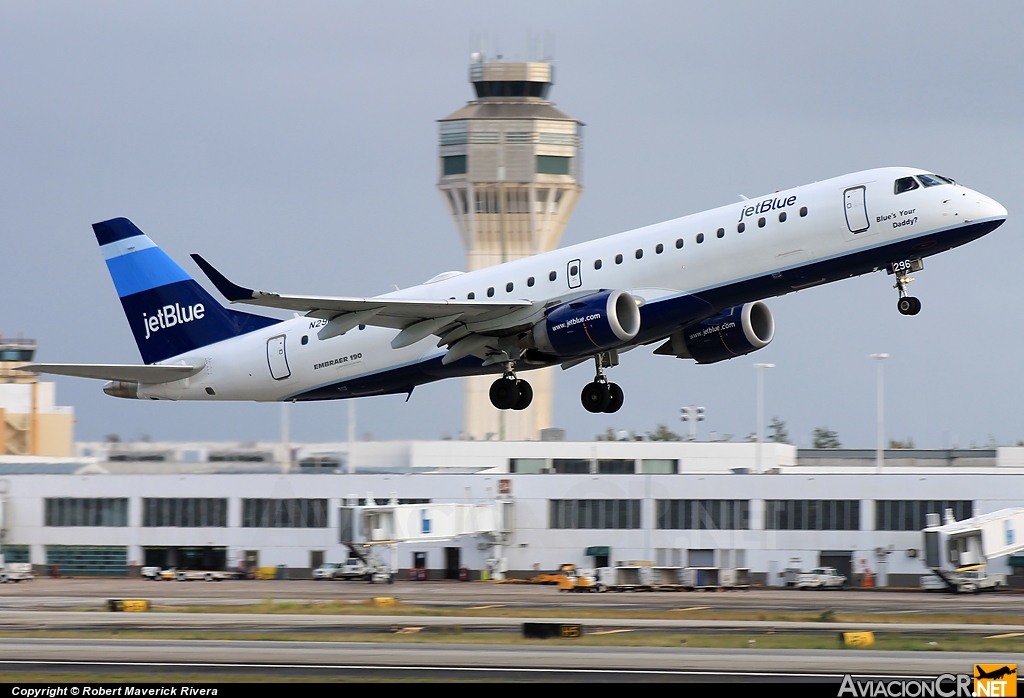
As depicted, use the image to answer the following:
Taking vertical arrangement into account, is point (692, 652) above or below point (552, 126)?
below

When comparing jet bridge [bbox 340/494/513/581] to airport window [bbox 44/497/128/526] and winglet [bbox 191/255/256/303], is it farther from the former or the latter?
winglet [bbox 191/255/256/303]

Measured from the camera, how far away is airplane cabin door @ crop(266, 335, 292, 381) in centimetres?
4488

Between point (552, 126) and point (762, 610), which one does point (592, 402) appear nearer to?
point (762, 610)

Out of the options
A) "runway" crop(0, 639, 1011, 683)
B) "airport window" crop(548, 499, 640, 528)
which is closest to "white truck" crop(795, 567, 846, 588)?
"airport window" crop(548, 499, 640, 528)

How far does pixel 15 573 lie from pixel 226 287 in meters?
46.3

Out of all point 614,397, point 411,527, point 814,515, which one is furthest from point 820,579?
point 614,397

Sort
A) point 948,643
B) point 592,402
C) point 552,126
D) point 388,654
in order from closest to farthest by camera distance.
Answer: point 388,654
point 948,643
point 592,402
point 552,126

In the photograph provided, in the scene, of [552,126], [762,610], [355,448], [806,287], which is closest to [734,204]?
[806,287]

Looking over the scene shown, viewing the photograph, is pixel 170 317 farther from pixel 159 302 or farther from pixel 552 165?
pixel 552 165

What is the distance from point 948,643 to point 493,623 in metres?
14.1

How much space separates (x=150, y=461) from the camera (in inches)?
3420

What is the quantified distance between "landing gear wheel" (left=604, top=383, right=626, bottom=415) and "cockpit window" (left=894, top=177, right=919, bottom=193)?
35.0 ft

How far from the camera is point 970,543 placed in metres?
Result: 66.1

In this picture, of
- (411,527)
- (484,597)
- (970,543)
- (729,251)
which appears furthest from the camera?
(411,527)
